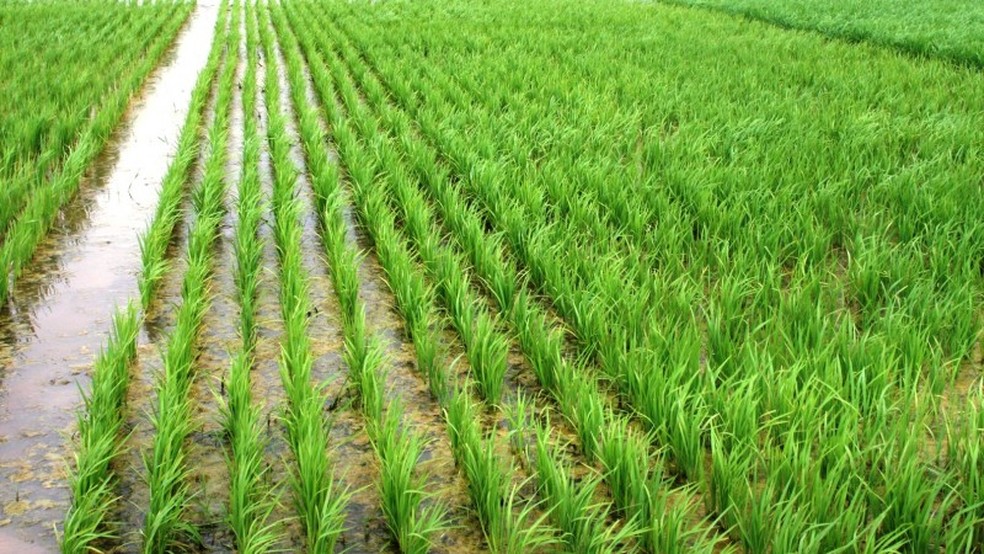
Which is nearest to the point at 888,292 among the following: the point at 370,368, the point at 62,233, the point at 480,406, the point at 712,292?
the point at 712,292

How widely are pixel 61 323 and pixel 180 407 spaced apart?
1.12 m

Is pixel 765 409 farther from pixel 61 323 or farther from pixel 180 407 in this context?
pixel 61 323

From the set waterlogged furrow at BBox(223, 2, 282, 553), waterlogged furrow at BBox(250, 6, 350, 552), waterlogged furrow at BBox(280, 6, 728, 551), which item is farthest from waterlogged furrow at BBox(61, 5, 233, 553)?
waterlogged furrow at BBox(280, 6, 728, 551)

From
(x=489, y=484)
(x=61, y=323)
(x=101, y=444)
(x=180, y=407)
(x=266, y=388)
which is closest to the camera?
(x=489, y=484)

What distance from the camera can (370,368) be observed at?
2561mm

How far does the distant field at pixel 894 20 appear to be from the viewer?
9.53m

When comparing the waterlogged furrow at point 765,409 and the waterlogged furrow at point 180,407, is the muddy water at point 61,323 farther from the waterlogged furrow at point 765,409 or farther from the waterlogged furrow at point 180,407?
the waterlogged furrow at point 765,409

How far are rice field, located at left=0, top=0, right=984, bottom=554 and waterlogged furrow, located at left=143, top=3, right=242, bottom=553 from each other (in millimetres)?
17

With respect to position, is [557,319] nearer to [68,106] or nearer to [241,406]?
[241,406]

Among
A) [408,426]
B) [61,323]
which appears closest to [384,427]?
[408,426]

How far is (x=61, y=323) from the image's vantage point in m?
3.19

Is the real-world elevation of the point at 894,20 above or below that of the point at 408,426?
below

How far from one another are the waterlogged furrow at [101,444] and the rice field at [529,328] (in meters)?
0.01

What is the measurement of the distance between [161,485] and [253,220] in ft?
6.92
